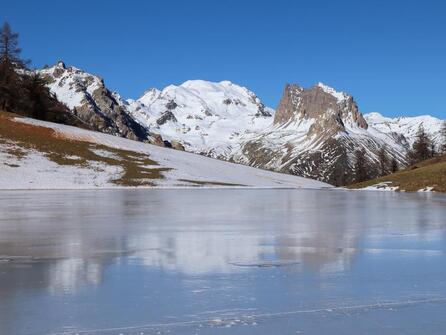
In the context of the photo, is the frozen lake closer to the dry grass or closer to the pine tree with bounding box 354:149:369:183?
the dry grass

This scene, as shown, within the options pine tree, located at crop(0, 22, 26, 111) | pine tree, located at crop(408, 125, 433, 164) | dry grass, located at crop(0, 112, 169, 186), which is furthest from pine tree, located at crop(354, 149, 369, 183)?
pine tree, located at crop(0, 22, 26, 111)

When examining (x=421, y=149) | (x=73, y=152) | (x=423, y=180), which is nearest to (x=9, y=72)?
(x=73, y=152)

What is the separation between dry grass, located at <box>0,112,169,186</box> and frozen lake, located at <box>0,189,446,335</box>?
52.7m

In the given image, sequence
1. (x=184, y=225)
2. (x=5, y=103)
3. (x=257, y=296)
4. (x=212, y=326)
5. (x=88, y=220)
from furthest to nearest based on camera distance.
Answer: (x=5, y=103) < (x=88, y=220) < (x=184, y=225) < (x=257, y=296) < (x=212, y=326)

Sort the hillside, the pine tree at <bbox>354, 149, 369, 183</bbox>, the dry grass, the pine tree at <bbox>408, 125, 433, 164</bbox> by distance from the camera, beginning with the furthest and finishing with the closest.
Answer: the pine tree at <bbox>408, 125, 433, 164</bbox>, the pine tree at <bbox>354, 149, 369, 183</bbox>, the dry grass, the hillside

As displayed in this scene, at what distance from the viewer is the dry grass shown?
7256 cm

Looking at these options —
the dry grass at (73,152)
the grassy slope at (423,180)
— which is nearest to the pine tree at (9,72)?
the dry grass at (73,152)

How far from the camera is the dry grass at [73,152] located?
238 ft

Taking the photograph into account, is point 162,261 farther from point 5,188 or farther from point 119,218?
point 5,188

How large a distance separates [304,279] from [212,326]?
3448mm

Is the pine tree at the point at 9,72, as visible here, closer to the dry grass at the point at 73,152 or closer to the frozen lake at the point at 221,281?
the dry grass at the point at 73,152

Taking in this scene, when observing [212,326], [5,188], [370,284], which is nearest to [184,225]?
[370,284]

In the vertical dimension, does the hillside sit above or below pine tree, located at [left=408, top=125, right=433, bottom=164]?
below

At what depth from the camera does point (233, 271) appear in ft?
36.9
